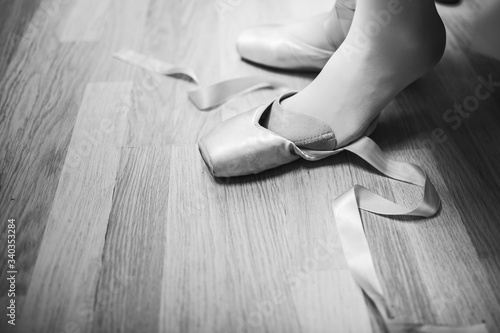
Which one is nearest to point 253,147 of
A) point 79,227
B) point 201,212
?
point 201,212

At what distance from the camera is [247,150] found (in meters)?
0.64

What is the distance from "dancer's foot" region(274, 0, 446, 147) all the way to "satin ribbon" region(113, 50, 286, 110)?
15 centimetres

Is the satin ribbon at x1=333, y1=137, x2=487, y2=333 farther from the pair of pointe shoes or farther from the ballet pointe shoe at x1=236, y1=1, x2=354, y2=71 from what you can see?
the ballet pointe shoe at x1=236, y1=1, x2=354, y2=71

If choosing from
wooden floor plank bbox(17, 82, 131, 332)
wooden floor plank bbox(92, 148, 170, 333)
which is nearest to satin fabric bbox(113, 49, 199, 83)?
wooden floor plank bbox(17, 82, 131, 332)

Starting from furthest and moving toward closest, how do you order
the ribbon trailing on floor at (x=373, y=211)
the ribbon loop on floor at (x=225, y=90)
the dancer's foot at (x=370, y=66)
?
the ribbon loop on floor at (x=225, y=90) → the dancer's foot at (x=370, y=66) → the ribbon trailing on floor at (x=373, y=211)

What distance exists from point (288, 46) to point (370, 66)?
246 mm

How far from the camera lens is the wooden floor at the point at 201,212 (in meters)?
0.52

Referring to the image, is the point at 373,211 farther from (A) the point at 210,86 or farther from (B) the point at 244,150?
(A) the point at 210,86

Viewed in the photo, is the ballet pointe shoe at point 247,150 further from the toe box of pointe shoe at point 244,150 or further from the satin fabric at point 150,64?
the satin fabric at point 150,64

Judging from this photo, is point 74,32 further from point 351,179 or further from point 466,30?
point 466,30

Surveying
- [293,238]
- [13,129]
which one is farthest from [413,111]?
[13,129]

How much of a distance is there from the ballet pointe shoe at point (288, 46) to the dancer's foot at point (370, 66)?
6.3 inches

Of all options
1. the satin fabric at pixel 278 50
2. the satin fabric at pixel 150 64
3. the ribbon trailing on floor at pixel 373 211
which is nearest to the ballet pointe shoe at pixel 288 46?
the satin fabric at pixel 278 50

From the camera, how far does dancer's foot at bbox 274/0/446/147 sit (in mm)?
604
